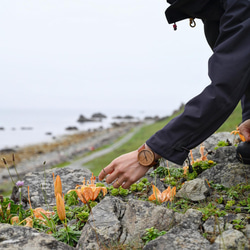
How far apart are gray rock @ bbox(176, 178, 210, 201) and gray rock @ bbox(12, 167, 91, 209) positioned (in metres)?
1.79

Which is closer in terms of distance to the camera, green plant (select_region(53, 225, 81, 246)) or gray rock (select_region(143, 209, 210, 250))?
gray rock (select_region(143, 209, 210, 250))

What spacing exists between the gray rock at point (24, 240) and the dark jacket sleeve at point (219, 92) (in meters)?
1.09

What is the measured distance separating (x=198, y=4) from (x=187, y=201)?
2012mm

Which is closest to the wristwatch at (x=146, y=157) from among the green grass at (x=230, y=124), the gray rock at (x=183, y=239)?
the gray rock at (x=183, y=239)

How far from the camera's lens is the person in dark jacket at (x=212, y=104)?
2279mm

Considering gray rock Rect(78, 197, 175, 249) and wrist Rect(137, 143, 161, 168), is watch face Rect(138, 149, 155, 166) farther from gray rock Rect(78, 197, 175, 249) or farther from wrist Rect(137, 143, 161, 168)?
gray rock Rect(78, 197, 175, 249)

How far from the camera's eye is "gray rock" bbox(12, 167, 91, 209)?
4.12m

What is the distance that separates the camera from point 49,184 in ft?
14.8


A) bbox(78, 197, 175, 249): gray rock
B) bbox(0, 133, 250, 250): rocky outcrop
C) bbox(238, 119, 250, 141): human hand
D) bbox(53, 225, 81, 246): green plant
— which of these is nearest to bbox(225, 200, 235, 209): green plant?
bbox(0, 133, 250, 250): rocky outcrop

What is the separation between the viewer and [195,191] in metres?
3.25

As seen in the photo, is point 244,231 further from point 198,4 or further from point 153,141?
point 198,4

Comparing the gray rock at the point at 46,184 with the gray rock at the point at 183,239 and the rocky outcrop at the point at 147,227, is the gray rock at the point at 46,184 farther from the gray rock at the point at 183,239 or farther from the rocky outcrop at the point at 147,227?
the gray rock at the point at 183,239

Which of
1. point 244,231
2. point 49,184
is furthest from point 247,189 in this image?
point 49,184

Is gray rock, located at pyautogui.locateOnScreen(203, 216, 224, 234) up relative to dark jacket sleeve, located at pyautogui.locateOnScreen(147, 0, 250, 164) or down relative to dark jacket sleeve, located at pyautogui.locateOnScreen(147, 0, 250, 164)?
down
